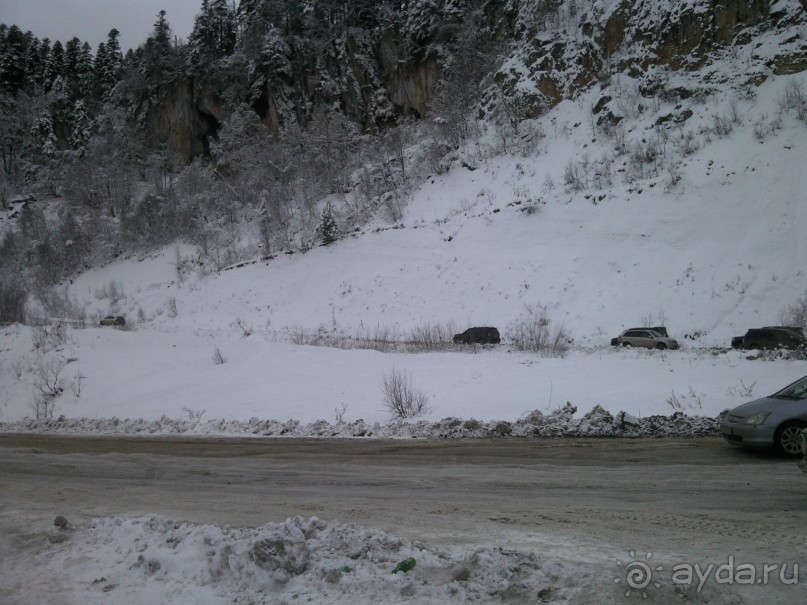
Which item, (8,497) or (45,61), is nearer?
(8,497)

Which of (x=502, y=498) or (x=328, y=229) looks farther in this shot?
(x=328, y=229)

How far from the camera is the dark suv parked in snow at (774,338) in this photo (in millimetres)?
16755

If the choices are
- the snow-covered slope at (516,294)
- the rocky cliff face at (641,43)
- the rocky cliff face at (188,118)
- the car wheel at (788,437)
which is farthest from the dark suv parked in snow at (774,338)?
the rocky cliff face at (188,118)

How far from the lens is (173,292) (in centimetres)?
4125

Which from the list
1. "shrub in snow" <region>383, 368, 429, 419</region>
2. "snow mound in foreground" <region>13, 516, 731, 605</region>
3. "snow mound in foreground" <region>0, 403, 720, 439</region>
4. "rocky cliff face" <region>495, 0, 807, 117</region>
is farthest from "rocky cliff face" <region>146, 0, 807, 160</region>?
"snow mound in foreground" <region>13, 516, 731, 605</region>

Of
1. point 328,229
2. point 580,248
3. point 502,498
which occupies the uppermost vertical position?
point 328,229

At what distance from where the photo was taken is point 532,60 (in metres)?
38.4

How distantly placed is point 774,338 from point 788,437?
41.1 ft

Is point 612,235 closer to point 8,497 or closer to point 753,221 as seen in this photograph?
point 753,221

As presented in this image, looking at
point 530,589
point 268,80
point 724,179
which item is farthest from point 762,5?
point 268,80

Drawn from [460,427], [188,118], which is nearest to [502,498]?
[460,427]

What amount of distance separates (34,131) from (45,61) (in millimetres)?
20327

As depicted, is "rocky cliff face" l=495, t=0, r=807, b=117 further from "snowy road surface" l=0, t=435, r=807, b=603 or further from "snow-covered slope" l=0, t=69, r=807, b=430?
"snowy road surface" l=0, t=435, r=807, b=603

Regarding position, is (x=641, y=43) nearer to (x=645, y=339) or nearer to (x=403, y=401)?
(x=645, y=339)
